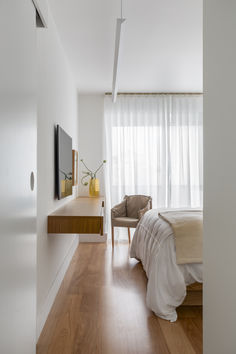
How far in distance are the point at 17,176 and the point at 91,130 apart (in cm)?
428

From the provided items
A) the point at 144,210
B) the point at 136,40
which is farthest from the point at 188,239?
the point at 136,40

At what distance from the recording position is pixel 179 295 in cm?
242

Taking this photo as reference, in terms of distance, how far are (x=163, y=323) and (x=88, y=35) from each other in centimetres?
292

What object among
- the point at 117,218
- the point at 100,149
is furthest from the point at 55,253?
the point at 100,149

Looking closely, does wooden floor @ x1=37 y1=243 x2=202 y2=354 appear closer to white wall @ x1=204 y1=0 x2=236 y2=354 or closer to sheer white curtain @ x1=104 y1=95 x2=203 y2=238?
white wall @ x1=204 y1=0 x2=236 y2=354

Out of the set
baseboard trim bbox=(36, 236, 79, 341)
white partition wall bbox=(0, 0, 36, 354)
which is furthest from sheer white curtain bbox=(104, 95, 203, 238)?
white partition wall bbox=(0, 0, 36, 354)

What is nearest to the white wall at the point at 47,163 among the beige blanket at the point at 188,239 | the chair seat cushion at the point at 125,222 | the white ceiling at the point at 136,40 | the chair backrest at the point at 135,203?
the white ceiling at the point at 136,40

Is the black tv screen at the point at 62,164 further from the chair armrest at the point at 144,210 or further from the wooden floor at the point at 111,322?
the chair armrest at the point at 144,210

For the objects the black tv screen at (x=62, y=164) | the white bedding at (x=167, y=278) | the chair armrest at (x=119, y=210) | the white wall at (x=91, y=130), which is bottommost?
the white bedding at (x=167, y=278)

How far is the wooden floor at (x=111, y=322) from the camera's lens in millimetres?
1952

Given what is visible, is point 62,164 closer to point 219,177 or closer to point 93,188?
point 93,188

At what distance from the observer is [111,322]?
2.28 m

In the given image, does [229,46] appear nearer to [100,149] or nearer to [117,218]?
[117,218]

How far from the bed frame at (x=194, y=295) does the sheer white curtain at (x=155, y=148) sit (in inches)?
110
